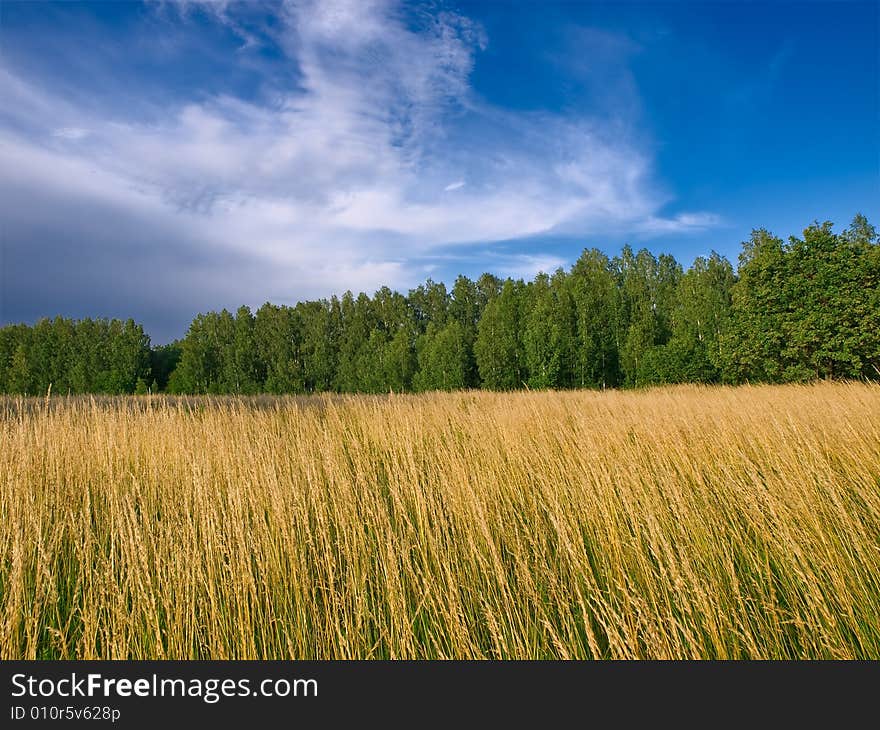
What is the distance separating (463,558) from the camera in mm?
2812

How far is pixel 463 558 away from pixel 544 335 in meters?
26.9

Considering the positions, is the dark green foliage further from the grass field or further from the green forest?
the grass field

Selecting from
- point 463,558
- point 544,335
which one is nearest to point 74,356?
point 544,335

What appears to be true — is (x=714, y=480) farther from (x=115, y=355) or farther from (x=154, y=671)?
(x=115, y=355)

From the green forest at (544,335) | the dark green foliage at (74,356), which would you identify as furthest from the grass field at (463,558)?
the dark green foliage at (74,356)

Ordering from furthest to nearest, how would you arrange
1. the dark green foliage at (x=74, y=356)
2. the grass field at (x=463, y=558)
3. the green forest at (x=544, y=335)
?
the dark green foliage at (x=74, y=356) → the green forest at (x=544, y=335) → the grass field at (x=463, y=558)

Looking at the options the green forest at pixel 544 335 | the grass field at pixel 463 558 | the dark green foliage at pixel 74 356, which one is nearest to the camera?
the grass field at pixel 463 558

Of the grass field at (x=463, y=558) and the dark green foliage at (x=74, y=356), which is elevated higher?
the dark green foliage at (x=74, y=356)

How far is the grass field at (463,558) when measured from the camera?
2.13 metres

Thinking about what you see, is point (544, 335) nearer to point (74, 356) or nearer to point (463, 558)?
point (463, 558)

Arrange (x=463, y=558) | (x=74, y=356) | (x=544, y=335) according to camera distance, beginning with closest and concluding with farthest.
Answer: (x=463, y=558)
(x=544, y=335)
(x=74, y=356)

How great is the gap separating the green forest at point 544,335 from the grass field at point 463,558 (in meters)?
17.1

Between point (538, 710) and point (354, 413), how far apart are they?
7.98 meters

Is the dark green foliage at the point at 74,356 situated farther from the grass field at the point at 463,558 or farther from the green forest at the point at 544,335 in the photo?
the grass field at the point at 463,558
